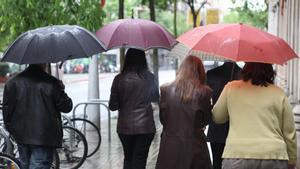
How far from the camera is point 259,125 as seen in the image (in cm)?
420

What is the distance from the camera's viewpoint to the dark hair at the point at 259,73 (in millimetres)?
4344

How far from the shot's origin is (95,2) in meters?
10.1

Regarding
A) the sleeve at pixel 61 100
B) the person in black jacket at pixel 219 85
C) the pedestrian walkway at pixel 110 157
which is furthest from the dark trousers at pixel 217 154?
the pedestrian walkway at pixel 110 157

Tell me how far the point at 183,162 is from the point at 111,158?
5012mm

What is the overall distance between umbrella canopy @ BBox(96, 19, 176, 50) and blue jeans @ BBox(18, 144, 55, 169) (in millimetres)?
1508

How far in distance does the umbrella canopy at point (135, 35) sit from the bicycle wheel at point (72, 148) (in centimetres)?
230

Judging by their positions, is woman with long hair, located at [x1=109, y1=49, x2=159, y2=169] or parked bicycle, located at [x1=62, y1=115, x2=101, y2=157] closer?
woman with long hair, located at [x1=109, y1=49, x2=159, y2=169]

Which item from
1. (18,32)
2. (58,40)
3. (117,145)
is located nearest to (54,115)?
(58,40)

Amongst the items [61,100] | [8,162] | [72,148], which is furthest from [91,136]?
[61,100]

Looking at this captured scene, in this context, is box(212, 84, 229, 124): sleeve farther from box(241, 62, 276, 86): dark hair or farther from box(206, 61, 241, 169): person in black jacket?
box(206, 61, 241, 169): person in black jacket

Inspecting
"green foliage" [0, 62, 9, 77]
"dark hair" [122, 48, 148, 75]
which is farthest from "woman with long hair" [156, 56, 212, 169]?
"green foliage" [0, 62, 9, 77]

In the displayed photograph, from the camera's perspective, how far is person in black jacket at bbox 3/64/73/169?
551 cm

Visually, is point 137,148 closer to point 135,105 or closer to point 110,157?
point 135,105

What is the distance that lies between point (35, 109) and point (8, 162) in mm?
1197
